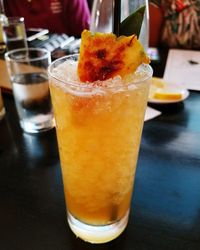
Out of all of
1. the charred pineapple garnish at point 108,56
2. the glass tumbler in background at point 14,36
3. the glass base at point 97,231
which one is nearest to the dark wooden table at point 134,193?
the glass base at point 97,231

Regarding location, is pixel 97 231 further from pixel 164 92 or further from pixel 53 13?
pixel 53 13

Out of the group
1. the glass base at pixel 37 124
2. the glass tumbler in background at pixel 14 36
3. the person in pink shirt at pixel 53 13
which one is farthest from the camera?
the person in pink shirt at pixel 53 13

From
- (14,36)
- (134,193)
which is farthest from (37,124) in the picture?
(14,36)

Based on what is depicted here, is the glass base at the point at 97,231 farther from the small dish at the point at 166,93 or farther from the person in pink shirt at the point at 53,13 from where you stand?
the person in pink shirt at the point at 53,13

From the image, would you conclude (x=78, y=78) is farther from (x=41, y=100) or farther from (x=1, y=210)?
(x=41, y=100)

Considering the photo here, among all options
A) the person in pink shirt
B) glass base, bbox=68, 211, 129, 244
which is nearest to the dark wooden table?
glass base, bbox=68, 211, 129, 244

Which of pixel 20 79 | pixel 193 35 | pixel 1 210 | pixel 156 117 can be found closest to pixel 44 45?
pixel 20 79
